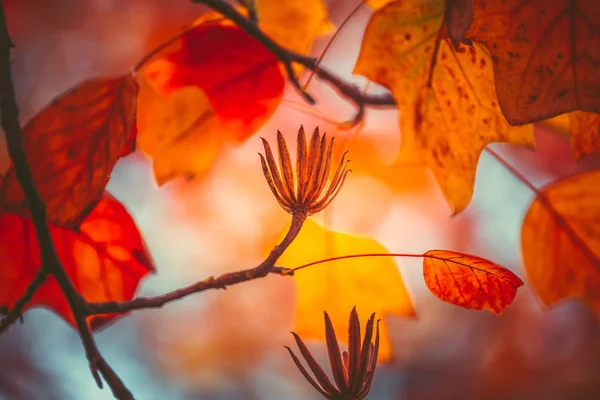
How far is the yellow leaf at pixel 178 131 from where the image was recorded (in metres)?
0.30

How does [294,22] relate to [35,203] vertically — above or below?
above

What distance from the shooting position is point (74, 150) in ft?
0.81

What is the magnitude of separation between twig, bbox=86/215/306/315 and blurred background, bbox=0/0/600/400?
0.22 feet

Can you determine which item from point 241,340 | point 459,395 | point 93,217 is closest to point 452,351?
point 459,395

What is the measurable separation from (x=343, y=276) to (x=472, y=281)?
0.09 metres

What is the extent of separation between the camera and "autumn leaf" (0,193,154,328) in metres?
0.28

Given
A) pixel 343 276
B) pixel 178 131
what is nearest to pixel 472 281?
pixel 343 276

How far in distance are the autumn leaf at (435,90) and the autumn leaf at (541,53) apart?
16mm

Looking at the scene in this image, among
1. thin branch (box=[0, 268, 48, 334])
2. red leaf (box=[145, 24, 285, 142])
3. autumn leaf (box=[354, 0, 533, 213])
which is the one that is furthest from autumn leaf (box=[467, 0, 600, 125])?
thin branch (box=[0, 268, 48, 334])

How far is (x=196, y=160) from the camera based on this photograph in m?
0.31

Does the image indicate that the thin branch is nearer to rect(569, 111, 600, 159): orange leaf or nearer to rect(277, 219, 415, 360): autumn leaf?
rect(277, 219, 415, 360): autumn leaf

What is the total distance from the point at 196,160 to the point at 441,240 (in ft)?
0.54

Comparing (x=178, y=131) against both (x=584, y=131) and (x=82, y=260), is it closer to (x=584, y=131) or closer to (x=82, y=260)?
(x=82, y=260)

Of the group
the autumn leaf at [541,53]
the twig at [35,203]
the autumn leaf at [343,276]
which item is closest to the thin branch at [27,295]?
the twig at [35,203]
